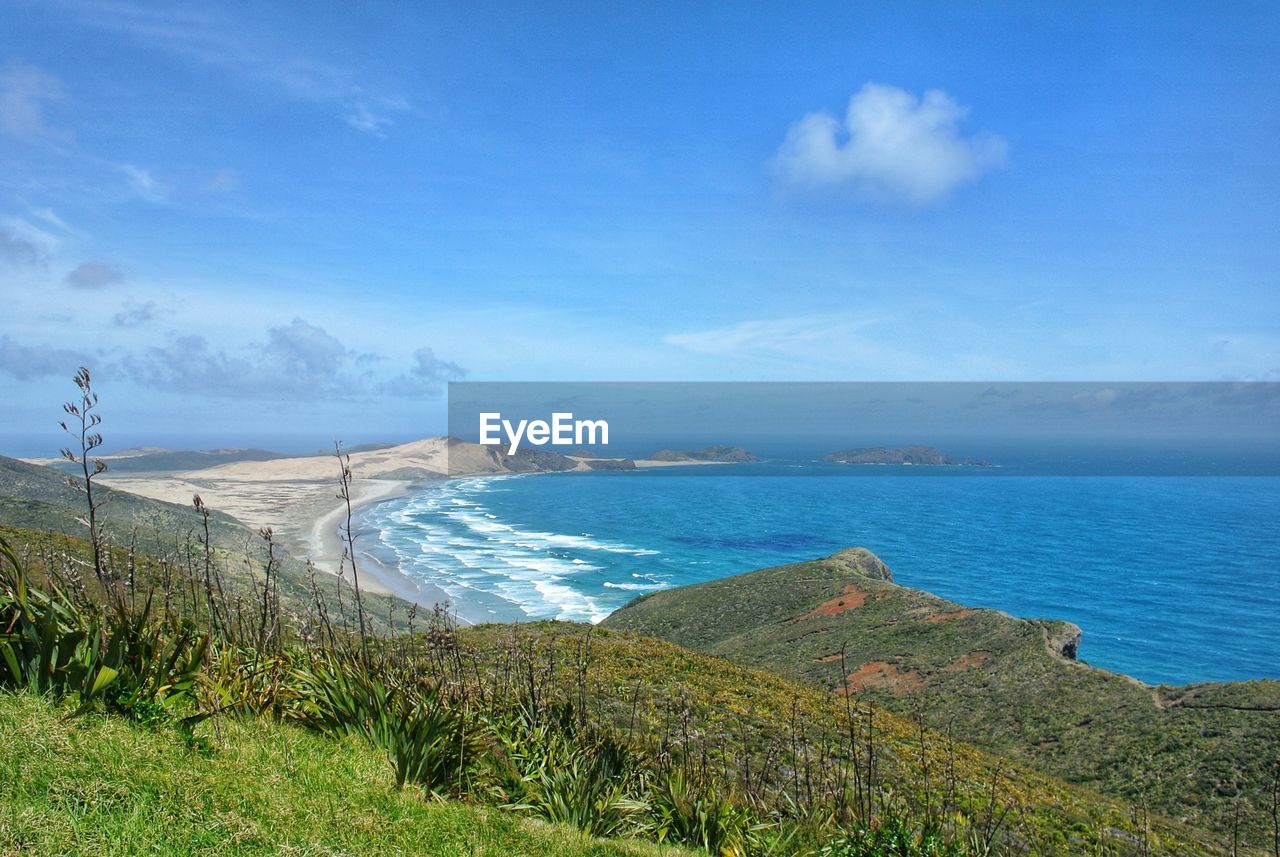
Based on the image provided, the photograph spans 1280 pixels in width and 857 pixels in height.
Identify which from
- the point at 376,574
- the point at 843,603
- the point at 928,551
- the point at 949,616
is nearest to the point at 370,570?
the point at 376,574

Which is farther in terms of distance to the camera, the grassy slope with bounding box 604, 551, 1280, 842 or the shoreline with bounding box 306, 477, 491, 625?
the shoreline with bounding box 306, 477, 491, 625

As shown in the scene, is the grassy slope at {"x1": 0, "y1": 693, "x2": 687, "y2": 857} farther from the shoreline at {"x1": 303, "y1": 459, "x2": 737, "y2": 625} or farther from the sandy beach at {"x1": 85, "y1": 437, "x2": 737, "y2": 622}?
the sandy beach at {"x1": 85, "y1": 437, "x2": 737, "y2": 622}

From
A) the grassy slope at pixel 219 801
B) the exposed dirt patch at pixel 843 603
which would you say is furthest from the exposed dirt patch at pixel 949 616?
the grassy slope at pixel 219 801

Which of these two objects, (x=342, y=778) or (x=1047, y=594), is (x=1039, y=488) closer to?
(x=1047, y=594)

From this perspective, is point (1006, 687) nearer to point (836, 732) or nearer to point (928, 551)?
point (836, 732)

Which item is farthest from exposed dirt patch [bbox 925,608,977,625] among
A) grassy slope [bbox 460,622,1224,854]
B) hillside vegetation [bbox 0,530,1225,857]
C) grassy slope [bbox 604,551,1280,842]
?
hillside vegetation [bbox 0,530,1225,857]
